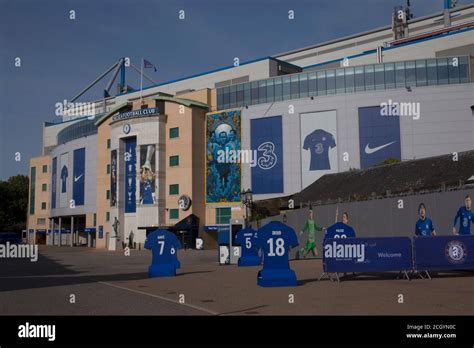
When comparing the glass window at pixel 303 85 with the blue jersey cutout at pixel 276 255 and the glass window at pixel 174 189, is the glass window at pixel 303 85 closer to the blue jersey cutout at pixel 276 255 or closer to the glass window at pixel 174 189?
the glass window at pixel 174 189

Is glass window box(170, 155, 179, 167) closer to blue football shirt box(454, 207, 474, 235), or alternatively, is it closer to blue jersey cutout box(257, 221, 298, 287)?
blue football shirt box(454, 207, 474, 235)

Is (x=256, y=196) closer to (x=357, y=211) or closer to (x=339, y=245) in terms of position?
(x=357, y=211)

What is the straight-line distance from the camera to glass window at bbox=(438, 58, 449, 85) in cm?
5552

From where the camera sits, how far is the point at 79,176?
85.2 meters

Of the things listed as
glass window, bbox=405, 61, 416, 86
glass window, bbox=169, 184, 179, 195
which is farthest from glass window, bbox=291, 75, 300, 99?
glass window, bbox=169, 184, 179, 195

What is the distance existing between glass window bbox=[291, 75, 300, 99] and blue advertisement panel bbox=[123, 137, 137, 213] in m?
21.5

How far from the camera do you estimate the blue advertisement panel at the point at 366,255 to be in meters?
16.6

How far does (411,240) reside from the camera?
1691cm

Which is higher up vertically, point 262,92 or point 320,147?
point 262,92

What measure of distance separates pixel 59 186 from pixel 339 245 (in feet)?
267

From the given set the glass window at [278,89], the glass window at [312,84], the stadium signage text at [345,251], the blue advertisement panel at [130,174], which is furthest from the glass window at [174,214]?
the stadium signage text at [345,251]

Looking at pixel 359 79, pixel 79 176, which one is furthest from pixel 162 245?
pixel 79 176

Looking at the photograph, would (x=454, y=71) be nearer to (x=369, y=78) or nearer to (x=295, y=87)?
(x=369, y=78)

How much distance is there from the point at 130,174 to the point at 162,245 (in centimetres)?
4910
